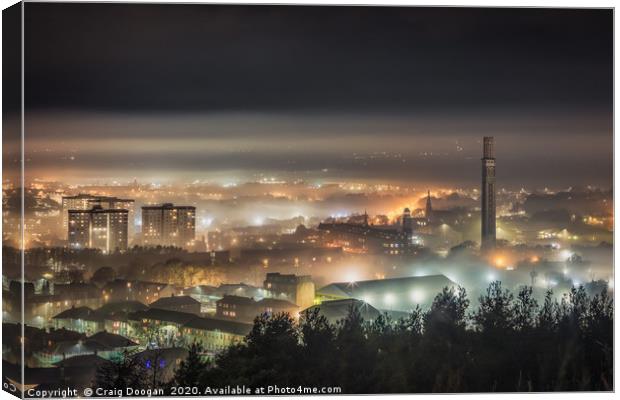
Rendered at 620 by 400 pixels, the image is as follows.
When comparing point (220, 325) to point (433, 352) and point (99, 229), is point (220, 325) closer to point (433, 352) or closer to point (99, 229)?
point (99, 229)

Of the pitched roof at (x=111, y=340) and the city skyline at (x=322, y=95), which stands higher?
the city skyline at (x=322, y=95)

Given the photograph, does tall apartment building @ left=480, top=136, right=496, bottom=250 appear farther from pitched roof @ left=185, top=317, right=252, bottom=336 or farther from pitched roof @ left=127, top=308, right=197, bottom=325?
pitched roof @ left=127, top=308, right=197, bottom=325

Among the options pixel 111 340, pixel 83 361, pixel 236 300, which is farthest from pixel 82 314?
pixel 236 300

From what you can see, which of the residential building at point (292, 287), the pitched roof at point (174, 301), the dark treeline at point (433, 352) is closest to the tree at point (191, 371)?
the dark treeline at point (433, 352)

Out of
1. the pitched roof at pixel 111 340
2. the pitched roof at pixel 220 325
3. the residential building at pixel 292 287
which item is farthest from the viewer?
the residential building at pixel 292 287

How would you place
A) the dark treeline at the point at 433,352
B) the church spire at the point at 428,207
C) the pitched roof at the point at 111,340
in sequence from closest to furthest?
the dark treeline at the point at 433,352 < the pitched roof at the point at 111,340 < the church spire at the point at 428,207

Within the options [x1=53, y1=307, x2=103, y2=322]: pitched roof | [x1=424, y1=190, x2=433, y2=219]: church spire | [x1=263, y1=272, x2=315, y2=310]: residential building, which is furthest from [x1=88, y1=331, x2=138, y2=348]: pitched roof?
[x1=424, y1=190, x2=433, y2=219]: church spire

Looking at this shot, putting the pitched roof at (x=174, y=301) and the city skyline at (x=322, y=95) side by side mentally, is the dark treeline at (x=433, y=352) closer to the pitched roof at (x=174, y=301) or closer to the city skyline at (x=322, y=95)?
the pitched roof at (x=174, y=301)
